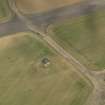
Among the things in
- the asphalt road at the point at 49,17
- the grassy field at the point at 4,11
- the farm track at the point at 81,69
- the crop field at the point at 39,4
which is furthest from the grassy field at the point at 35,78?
the crop field at the point at 39,4

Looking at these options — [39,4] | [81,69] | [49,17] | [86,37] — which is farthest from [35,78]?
[39,4]

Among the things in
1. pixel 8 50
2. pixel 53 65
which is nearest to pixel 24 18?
pixel 8 50

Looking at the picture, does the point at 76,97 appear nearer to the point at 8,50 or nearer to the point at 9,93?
the point at 9,93

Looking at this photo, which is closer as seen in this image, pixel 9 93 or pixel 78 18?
pixel 9 93

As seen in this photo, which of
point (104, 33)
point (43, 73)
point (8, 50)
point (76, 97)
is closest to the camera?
point (76, 97)

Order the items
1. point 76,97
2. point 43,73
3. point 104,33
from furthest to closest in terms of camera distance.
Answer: point 104,33 < point 43,73 < point 76,97

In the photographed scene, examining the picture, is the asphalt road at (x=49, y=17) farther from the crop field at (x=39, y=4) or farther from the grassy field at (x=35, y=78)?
the grassy field at (x=35, y=78)
